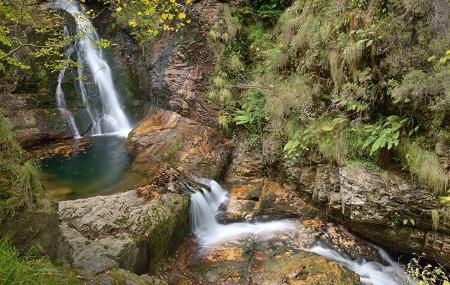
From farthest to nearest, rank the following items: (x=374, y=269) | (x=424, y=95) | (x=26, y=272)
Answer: (x=374, y=269), (x=424, y=95), (x=26, y=272)

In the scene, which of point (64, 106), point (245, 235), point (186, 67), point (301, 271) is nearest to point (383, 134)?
point (301, 271)

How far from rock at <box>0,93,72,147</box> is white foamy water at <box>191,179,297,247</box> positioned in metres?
6.17

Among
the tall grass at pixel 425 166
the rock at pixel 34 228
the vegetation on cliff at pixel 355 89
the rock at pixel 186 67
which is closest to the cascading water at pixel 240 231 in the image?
the vegetation on cliff at pixel 355 89

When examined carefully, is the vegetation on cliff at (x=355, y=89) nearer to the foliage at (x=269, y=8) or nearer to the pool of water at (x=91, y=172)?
the foliage at (x=269, y=8)

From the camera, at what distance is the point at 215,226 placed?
6.64 meters

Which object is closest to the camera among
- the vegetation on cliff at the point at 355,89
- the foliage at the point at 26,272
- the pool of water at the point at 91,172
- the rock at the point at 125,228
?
the foliage at the point at 26,272

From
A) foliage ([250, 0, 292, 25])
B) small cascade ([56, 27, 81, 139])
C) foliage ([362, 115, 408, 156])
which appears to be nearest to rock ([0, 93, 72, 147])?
small cascade ([56, 27, 81, 139])

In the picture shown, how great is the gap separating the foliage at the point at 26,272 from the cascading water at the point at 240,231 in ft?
11.6

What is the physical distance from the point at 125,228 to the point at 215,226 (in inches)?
78.1

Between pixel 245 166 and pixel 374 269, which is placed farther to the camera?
pixel 245 166

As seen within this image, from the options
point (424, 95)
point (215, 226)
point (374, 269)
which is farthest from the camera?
point (215, 226)

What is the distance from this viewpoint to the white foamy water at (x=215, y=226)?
20.8 feet

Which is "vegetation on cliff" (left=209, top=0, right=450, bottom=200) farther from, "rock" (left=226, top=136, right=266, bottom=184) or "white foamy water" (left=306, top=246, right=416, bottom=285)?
"white foamy water" (left=306, top=246, right=416, bottom=285)

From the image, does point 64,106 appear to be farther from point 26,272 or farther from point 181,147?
point 26,272
